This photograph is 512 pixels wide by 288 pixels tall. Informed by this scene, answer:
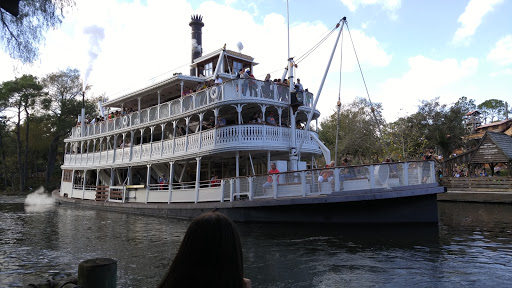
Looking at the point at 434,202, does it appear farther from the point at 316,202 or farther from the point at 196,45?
the point at 196,45

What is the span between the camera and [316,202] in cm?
1270

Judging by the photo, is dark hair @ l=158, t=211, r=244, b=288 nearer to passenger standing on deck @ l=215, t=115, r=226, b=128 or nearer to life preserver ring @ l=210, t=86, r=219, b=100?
passenger standing on deck @ l=215, t=115, r=226, b=128

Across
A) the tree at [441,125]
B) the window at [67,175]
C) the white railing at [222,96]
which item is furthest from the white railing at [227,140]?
the tree at [441,125]

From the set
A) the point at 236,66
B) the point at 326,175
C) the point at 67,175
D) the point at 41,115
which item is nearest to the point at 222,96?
the point at 236,66

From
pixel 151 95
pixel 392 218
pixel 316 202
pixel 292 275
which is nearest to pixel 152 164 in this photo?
pixel 151 95

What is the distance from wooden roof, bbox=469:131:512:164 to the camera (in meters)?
27.6

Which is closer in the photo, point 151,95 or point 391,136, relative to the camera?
point 151,95

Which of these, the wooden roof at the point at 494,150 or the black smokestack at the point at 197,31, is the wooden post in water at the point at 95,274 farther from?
the wooden roof at the point at 494,150

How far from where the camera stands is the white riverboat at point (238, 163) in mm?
12633

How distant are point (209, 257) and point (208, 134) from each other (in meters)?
15.5

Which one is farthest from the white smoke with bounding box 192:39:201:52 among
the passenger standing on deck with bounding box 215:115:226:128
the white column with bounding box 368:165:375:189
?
the white column with bounding box 368:165:375:189

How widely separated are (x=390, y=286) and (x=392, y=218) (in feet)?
21.2

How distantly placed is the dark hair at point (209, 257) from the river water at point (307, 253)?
15.9ft

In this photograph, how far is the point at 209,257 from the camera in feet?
5.48
